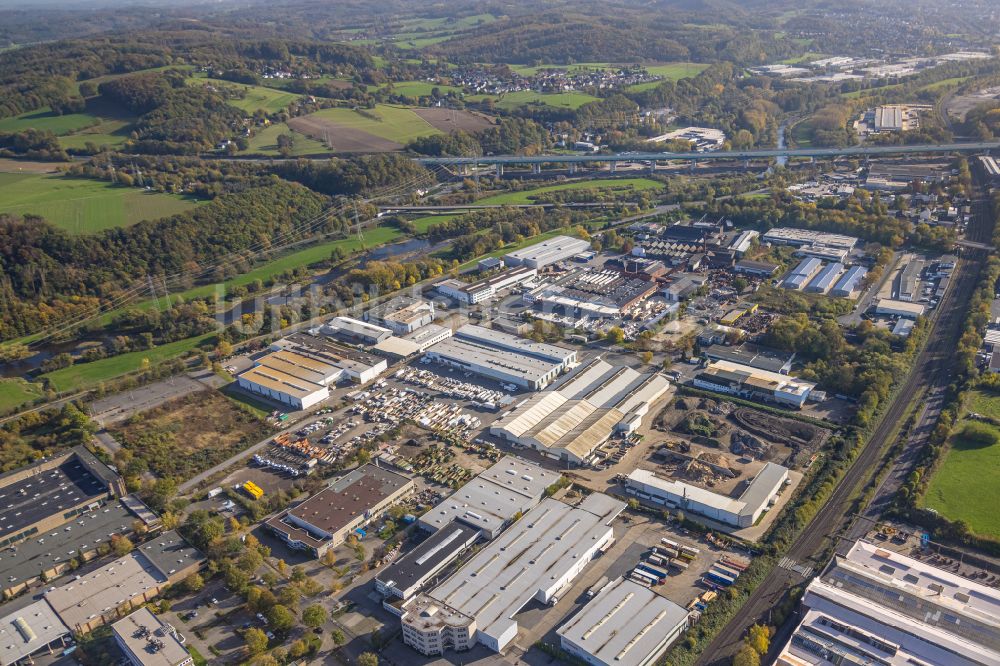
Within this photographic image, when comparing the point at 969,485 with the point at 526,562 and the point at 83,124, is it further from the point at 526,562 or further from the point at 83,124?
the point at 83,124

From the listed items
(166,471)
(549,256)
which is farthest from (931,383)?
(166,471)

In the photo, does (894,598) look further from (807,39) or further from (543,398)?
(807,39)

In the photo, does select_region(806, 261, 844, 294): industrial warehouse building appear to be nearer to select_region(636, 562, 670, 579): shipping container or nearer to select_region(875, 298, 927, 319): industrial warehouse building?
select_region(875, 298, 927, 319): industrial warehouse building

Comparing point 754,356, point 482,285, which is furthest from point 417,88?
point 754,356

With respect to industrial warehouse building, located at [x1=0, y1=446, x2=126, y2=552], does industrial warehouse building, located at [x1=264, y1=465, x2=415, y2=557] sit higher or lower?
lower

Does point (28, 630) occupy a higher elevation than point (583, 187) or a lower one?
lower

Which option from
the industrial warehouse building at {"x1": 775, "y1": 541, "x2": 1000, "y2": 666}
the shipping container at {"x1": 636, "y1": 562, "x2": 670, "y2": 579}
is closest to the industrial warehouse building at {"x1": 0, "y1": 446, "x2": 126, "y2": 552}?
the shipping container at {"x1": 636, "y1": 562, "x2": 670, "y2": 579}
